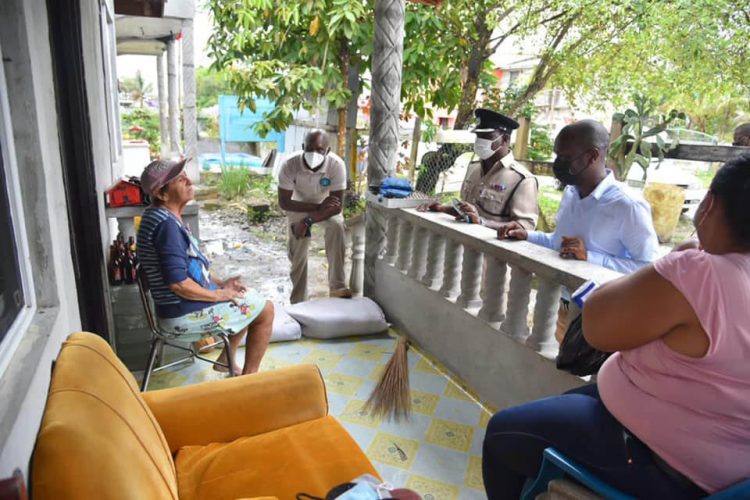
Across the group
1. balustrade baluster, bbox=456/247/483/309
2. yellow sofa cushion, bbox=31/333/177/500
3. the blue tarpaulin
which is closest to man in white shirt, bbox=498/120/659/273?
balustrade baluster, bbox=456/247/483/309

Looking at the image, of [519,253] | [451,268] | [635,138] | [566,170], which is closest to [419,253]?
[451,268]

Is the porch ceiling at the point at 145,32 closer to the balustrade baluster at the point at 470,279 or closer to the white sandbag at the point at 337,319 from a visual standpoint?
A: the white sandbag at the point at 337,319

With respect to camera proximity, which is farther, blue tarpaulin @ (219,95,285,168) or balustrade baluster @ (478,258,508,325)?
blue tarpaulin @ (219,95,285,168)

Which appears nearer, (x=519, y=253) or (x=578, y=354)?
(x=578, y=354)

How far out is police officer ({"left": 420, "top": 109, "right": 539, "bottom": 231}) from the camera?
3230 millimetres

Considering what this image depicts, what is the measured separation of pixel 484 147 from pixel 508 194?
35cm

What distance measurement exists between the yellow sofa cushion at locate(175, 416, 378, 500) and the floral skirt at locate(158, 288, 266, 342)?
87 centimetres

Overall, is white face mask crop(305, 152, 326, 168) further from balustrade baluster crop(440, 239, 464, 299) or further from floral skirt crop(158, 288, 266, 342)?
floral skirt crop(158, 288, 266, 342)

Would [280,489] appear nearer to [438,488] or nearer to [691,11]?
[438,488]

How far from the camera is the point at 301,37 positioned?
6.68m

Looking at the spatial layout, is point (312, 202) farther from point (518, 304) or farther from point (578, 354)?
point (578, 354)

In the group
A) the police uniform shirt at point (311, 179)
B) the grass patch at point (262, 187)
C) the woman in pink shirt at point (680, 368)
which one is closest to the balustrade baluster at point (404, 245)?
the police uniform shirt at point (311, 179)

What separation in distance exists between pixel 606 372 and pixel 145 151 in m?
11.7

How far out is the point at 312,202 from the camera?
14.8ft
